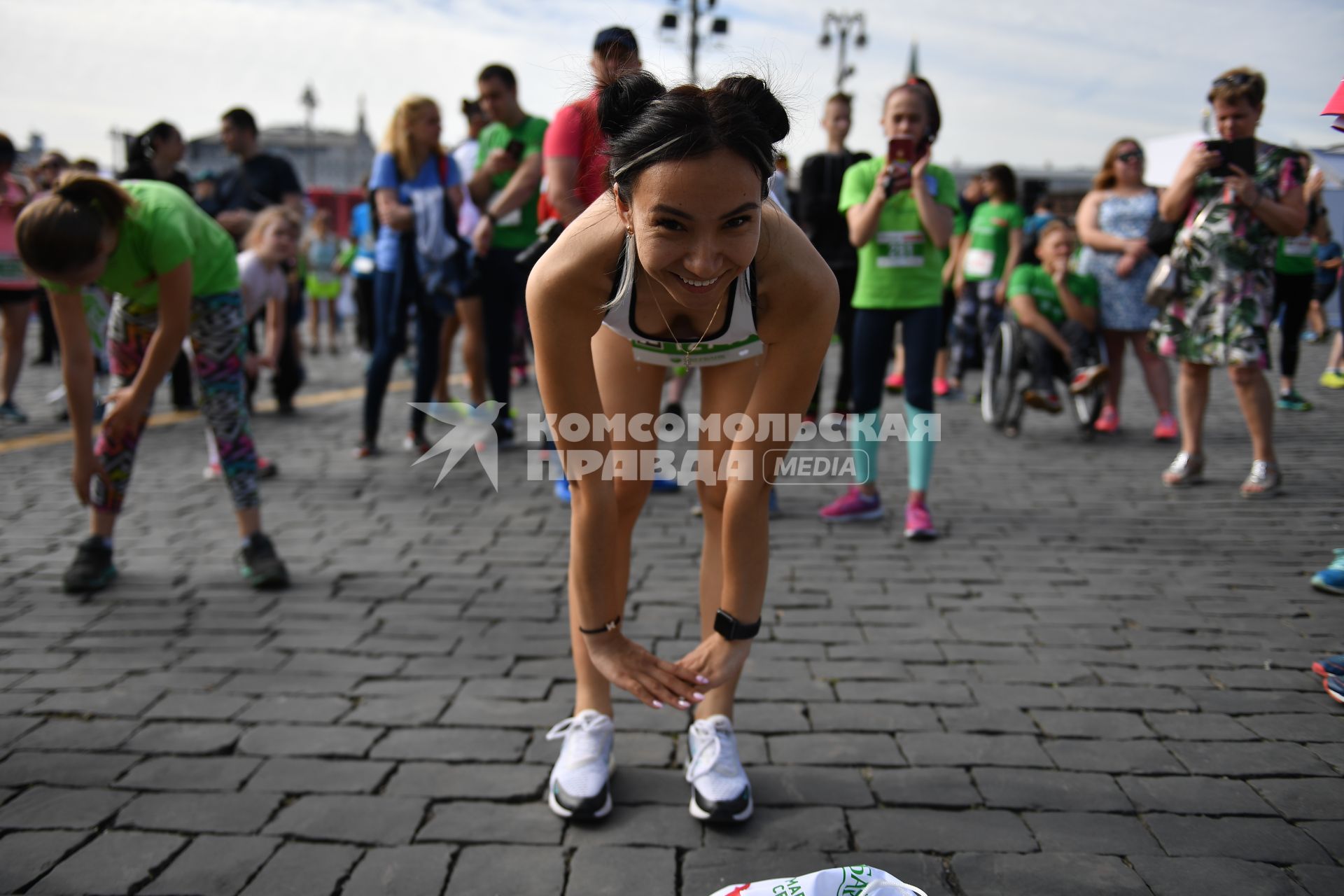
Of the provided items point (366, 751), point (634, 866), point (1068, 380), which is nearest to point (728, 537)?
point (634, 866)

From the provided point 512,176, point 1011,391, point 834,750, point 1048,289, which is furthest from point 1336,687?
point 512,176

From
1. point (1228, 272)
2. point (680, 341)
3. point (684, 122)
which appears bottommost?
point (680, 341)

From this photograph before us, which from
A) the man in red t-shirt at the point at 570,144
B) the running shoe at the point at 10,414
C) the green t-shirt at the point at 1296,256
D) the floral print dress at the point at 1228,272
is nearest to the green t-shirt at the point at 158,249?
the man in red t-shirt at the point at 570,144

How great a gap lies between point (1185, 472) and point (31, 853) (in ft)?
19.6

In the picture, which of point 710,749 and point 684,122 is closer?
point 684,122

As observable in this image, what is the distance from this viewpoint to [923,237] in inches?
190

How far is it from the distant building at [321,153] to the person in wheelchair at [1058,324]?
52840mm

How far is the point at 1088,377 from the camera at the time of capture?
7.22 metres

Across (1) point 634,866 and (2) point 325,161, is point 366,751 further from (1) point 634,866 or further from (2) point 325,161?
(2) point 325,161

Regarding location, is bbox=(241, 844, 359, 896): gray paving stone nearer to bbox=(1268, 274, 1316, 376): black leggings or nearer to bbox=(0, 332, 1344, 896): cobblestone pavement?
bbox=(0, 332, 1344, 896): cobblestone pavement

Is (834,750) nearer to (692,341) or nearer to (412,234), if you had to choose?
(692,341)

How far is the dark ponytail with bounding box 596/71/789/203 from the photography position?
1861 mm

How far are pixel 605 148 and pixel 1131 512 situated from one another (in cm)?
434
